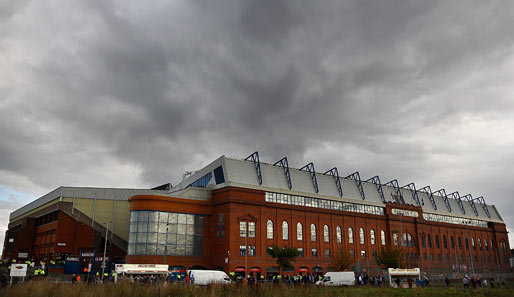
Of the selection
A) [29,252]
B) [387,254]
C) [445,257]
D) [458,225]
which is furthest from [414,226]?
[29,252]

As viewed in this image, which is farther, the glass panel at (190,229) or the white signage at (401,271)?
the glass panel at (190,229)

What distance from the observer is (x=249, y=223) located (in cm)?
7256

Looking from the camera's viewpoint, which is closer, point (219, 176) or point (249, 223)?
point (249, 223)

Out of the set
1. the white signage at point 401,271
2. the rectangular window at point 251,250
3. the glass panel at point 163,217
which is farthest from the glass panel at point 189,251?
the white signage at point 401,271

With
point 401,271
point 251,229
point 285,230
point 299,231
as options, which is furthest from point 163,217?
point 401,271

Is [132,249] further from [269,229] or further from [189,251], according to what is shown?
[269,229]

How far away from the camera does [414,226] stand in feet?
341

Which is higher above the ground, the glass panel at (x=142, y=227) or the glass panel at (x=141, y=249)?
the glass panel at (x=142, y=227)

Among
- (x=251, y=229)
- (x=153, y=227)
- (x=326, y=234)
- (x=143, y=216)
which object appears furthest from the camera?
(x=326, y=234)

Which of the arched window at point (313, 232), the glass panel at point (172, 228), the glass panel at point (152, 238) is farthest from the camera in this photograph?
the arched window at point (313, 232)

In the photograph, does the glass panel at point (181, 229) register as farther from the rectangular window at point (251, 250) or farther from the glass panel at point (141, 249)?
the rectangular window at point (251, 250)

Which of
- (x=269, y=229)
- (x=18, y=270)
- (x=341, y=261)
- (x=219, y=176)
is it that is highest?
(x=219, y=176)

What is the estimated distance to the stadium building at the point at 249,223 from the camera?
69.4 metres

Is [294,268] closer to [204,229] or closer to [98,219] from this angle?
[204,229]
